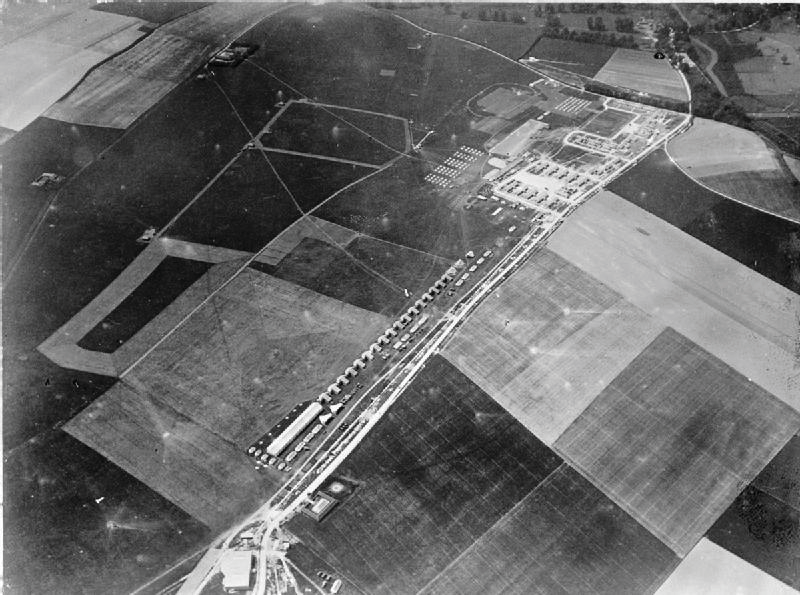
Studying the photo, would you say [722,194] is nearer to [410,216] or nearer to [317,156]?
[410,216]

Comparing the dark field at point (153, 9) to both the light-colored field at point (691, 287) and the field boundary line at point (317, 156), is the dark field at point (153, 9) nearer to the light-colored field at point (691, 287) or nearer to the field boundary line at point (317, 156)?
the field boundary line at point (317, 156)

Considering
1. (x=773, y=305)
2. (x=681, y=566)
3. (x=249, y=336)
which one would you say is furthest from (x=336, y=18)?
(x=681, y=566)

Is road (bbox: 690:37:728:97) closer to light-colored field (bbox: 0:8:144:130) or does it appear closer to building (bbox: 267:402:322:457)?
building (bbox: 267:402:322:457)

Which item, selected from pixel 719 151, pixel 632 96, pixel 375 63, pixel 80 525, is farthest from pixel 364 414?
pixel 375 63

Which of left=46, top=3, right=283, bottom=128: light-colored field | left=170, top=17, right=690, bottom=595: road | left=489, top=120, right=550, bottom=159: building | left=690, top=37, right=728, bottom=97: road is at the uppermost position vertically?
left=46, top=3, right=283, bottom=128: light-colored field

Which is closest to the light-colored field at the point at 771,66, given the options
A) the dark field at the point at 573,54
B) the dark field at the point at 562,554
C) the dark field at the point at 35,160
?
the dark field at the point at 573,54

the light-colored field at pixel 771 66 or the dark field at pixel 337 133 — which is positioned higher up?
the dark field at pixel 337 133

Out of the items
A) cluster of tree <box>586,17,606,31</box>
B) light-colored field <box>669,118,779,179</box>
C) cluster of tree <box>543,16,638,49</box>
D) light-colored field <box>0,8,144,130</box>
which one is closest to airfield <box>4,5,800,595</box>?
light-colored field <box>669,118,779,179</box>

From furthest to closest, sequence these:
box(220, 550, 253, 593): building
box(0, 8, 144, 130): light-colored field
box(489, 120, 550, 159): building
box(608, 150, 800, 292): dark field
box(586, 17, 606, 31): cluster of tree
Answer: box(586, 17, 606, 31): cluster of tree
box(0, 8, 144, 130): light-colored field
box(489, 120, 550, 159): building
box(608, 150, 800, 292): dark field
box(220, 550, 253, 593): building
